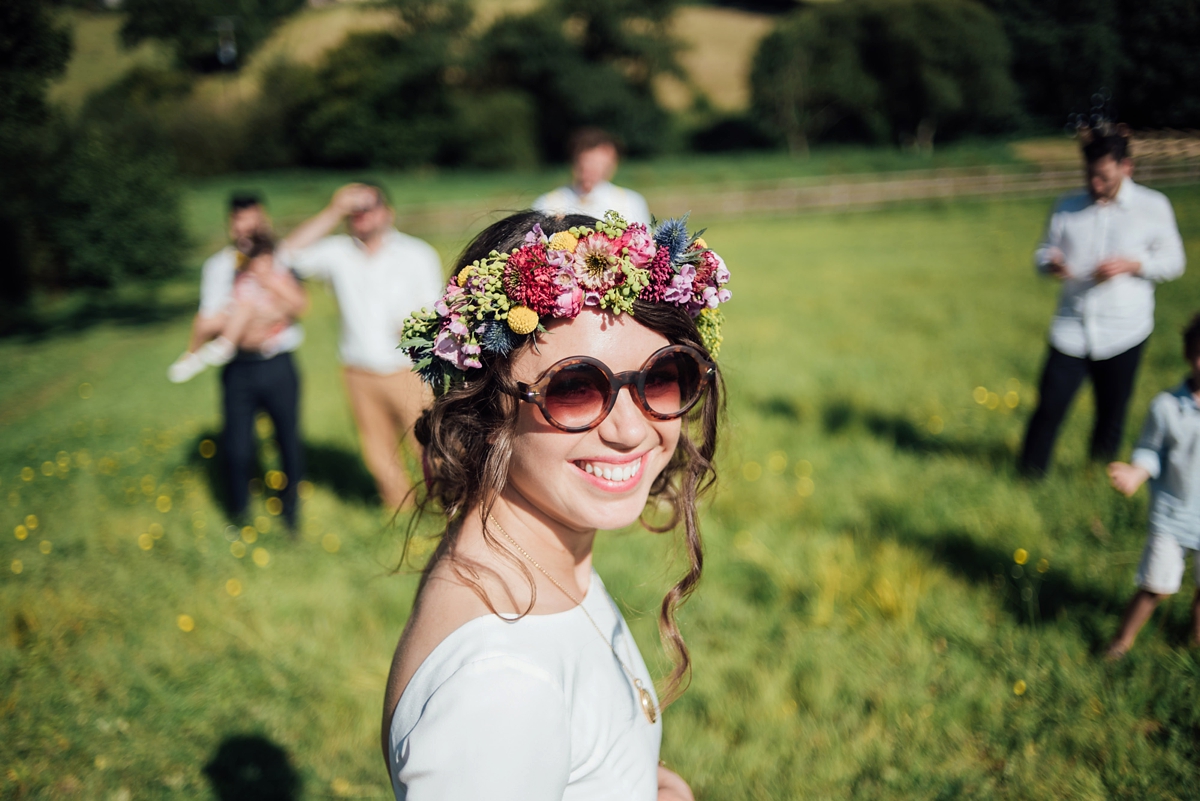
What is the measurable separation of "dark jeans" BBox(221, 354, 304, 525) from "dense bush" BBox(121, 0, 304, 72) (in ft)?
7.04

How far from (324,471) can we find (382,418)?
1488 mm

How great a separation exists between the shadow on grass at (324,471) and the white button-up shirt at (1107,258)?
516 cm

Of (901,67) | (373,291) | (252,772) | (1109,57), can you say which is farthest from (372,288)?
(1109,57)

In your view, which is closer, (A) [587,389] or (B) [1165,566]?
(A) [587,389]

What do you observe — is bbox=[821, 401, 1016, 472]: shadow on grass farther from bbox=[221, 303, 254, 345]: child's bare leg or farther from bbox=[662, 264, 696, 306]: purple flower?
bbox=[221, 303, 254, 345]: child's bare leg

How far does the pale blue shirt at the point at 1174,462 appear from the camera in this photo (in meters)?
2.95

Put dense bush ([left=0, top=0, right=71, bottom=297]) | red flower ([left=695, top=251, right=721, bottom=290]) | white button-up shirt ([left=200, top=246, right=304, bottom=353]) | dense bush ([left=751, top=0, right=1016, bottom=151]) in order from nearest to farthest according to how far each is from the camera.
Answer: red flower ([left=695, top=251, right=721, bottom=290]) < dense bush ([left=0, top=0, right=71, bottom=297]) < dense bush ([left=751, top=0, right=1016, bottom=151]) < white button-up shirt ([left=200, top=246, right=304, bottom=353])

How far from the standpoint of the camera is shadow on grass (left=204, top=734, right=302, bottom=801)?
3.03m

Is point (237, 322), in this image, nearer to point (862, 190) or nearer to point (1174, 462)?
point (1174, 462)

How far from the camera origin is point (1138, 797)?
2609mm

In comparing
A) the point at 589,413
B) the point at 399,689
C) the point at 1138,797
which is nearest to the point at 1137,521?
the point at 1138,797

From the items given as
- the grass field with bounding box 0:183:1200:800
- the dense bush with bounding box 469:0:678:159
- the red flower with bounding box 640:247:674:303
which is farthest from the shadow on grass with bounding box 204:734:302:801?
the dense bush with bounding box 469:0:678:159

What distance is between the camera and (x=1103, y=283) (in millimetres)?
4438

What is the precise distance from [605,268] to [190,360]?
406 cm
